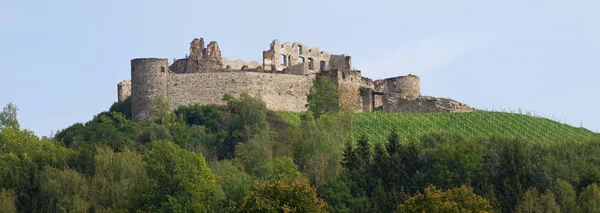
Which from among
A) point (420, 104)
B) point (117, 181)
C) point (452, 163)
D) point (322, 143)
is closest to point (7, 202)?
point (117, 181)

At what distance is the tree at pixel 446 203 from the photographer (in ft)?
199

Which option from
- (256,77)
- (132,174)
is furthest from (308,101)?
(132,174)

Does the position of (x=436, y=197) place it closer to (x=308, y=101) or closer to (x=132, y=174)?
(x=132, y=174)

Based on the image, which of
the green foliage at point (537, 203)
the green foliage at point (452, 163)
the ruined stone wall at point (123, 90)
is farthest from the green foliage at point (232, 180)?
the ruined stone wall at point (123, 90)

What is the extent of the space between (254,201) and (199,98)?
28.1 m

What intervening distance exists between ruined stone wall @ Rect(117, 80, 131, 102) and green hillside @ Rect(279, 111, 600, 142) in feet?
38.7

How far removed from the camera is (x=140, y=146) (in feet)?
276

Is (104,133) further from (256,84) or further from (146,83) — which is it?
(256,84)

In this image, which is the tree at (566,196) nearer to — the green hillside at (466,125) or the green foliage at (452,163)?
the green foliage at (452,163)

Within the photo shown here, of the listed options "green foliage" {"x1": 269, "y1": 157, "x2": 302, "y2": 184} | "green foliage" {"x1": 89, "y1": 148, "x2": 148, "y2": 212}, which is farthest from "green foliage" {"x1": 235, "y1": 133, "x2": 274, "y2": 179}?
"green foliage" {"x1": 89, "y1": 148, "x2": 148, "y2": 212}

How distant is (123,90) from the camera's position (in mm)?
95500

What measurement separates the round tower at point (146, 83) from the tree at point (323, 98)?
9.25m

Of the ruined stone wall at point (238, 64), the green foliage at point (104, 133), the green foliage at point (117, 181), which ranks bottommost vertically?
the green foliage at point (117, 181)

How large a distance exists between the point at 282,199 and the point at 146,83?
1141 inches
